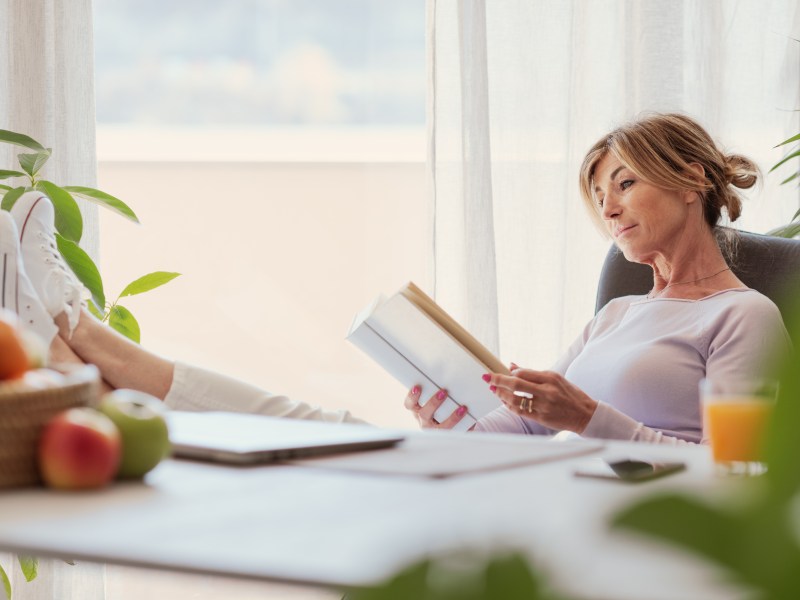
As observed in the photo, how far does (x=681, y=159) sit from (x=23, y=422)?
4.96 feet

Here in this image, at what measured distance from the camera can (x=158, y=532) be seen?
0.65 metres

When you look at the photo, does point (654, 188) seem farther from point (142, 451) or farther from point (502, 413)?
point (142, 451)

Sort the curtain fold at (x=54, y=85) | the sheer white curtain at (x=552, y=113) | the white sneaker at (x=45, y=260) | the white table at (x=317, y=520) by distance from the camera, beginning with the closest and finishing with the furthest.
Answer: the white table at (x=317, y=520)
the white sneaker at (x=45, y=260)
the sheer white curtain at (x=552, y=113)
the curtain fold at (x=54, y=85)

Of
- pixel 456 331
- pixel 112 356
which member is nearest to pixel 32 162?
pixel 112 356

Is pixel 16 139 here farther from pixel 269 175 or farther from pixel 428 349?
pixel 428 349

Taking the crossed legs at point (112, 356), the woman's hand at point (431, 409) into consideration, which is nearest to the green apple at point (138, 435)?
the crossed legs at point (112, 356)

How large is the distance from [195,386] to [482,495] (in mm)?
958

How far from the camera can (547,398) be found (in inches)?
64.2

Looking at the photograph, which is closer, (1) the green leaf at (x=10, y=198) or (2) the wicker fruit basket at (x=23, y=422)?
(2) the wicker fruit basket at (x=23, y=422)

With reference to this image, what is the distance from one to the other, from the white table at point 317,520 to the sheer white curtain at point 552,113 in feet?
5.40

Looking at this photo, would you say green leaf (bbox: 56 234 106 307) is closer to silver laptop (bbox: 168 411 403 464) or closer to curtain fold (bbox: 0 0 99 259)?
curtain fold (bbox: 0 0 99 259)

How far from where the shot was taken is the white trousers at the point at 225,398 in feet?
5.34

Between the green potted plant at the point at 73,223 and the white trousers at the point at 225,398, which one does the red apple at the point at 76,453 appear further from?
the green potted plant at the point at 73,223

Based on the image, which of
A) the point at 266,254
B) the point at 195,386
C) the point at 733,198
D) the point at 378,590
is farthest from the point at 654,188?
the point at 378,590
